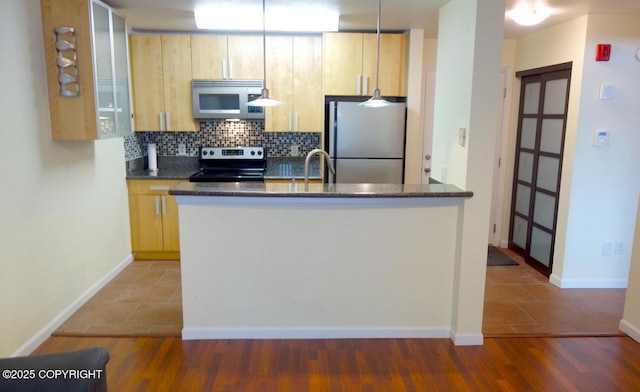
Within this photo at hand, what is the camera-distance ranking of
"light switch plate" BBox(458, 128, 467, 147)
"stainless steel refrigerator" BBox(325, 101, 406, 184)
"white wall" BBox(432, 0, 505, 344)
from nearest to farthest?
"white wall" BBox(432, 0, 505, 344)
"light switch plate" BBox(458, 128, 467, 147)
"stainless steel refrigerator" BBox(325, 101, 406, 184)

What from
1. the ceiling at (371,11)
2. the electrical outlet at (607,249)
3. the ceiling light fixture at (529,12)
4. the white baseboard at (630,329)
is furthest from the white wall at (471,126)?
the electrical outlet at (607,249)

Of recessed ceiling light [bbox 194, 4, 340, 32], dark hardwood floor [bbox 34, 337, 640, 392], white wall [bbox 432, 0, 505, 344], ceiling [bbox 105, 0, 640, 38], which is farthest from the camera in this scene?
recessed ceiling light [bbox 194, 4, 340, 32]

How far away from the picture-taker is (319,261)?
2.82 metres

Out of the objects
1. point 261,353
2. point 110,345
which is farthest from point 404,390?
point 110,345

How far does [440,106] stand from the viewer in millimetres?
3162

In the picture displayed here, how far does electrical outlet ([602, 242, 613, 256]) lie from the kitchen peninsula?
1866mm

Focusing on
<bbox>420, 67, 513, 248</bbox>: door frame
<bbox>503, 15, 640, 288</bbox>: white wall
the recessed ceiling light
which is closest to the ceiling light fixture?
<bbox>503, 15, 640, 288</bbox>: white wall

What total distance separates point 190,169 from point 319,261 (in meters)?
2.48

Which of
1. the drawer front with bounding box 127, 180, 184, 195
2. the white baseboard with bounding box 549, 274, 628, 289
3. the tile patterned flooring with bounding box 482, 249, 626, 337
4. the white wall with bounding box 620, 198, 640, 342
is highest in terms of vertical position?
the drawer front with bounding box 127, 180, 184, 195

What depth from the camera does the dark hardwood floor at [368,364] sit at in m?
2.41

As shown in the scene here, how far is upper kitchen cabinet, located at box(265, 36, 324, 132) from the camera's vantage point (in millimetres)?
4309

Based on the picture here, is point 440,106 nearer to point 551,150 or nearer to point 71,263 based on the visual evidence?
point 551,150

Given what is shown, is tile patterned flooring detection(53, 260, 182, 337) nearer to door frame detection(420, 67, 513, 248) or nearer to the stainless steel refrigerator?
the stainless steel refrigerator

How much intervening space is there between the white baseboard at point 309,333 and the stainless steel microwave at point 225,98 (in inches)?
90.7
